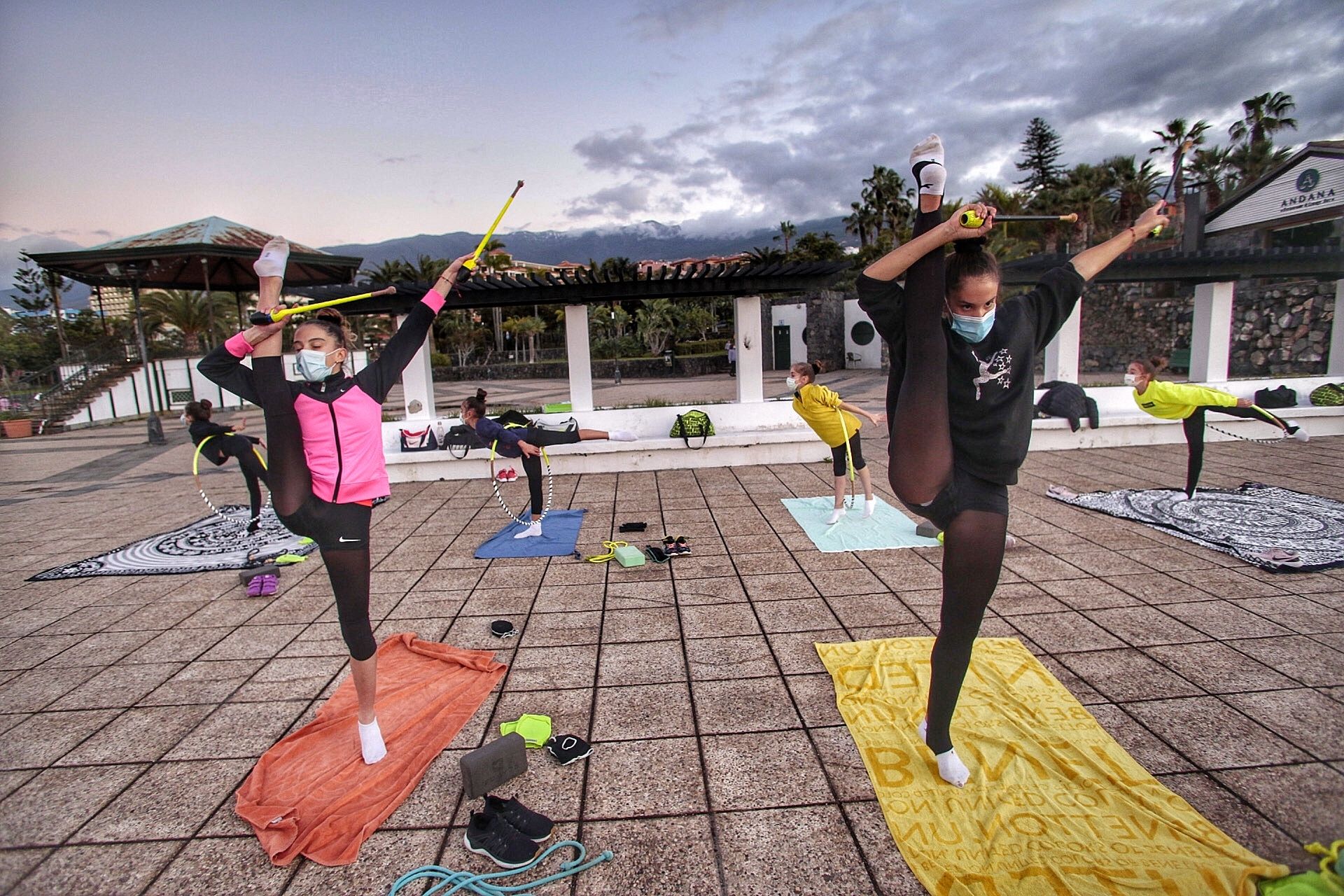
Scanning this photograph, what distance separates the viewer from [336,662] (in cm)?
470

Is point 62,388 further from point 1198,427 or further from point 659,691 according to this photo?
point 1198,427

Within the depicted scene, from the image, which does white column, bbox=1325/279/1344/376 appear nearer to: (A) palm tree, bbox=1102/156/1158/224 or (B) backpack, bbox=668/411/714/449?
(B) backpack, bbox=668/411/714/449

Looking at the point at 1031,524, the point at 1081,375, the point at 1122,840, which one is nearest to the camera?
the point at 1122,840

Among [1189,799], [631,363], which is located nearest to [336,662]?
[1189,799]

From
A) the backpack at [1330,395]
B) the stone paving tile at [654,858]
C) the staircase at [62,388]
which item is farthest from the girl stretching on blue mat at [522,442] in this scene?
the staircase at [62,388]

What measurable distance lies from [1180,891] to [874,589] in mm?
3244

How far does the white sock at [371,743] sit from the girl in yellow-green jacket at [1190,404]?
8.35 meters

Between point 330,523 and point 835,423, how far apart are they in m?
5.74

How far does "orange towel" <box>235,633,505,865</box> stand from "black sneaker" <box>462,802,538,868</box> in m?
0.34

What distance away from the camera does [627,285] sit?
11328 millimetres

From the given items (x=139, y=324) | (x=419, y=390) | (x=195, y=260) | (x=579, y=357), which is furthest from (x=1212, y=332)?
(x=139, y=324)

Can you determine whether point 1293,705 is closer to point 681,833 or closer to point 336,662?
point 681,833

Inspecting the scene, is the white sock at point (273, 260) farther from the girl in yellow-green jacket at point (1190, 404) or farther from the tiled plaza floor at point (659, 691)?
the girl in yellow-green jacket at point (1190, 404)

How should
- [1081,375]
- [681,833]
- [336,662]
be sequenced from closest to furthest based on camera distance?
[681,833] < [336,662] < [1081,375]
